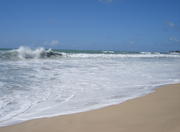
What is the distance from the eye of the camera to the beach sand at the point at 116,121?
2.49 meters

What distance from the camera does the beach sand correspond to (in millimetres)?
2490

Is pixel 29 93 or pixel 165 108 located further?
pixel 29 93

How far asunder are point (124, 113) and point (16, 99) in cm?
229

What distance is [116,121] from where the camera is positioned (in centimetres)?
275

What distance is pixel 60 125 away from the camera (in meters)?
2.68

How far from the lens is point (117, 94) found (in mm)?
4730

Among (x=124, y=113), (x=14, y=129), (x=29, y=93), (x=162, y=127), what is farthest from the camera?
(x=29, y=93)

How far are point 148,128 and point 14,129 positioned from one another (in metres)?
1.77

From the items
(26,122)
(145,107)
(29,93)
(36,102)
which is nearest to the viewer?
(26,122)

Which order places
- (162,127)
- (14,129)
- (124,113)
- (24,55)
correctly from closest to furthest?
(162,127), (14,129), (124,113), (24,55)

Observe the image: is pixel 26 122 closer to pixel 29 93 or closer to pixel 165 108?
pixel 29 93

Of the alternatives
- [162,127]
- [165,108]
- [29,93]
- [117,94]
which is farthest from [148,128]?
[29,93]

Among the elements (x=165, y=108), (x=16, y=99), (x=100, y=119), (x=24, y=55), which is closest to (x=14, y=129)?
(x=100, y=119)

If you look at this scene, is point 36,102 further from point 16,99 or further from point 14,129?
point 14,129
